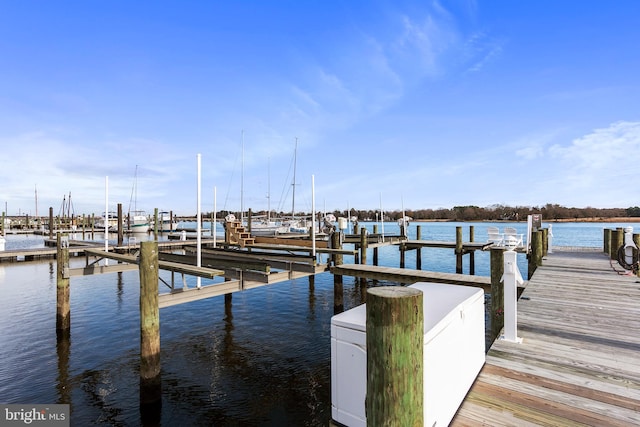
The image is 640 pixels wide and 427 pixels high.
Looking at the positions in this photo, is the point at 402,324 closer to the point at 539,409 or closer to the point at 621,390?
the point at 539,409

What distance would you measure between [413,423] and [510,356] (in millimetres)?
3399

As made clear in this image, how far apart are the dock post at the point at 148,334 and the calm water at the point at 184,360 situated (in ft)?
1.26

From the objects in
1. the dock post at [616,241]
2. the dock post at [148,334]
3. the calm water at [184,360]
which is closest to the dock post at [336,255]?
the calm water at [184,360]

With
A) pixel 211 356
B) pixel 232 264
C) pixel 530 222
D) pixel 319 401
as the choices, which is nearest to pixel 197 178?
pixel 232 264

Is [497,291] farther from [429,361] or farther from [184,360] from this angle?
[184,360]

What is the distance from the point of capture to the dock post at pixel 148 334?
21.3 feet

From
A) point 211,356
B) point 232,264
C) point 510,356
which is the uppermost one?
point 232,264

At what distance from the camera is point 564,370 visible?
13.8 feet

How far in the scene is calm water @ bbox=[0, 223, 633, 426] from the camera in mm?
6594

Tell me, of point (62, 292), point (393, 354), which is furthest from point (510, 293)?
point (62, 292)

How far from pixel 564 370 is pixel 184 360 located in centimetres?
866

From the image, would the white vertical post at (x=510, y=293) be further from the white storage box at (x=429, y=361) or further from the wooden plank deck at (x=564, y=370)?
the white storage box at (x=429, y=361)

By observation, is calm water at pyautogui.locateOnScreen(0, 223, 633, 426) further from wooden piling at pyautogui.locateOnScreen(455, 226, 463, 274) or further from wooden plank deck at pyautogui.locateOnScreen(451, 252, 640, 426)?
wooden piling at pyautogui.locateOnScreen(455, 226, 463, 274)

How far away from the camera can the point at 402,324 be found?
1984 millimetres
